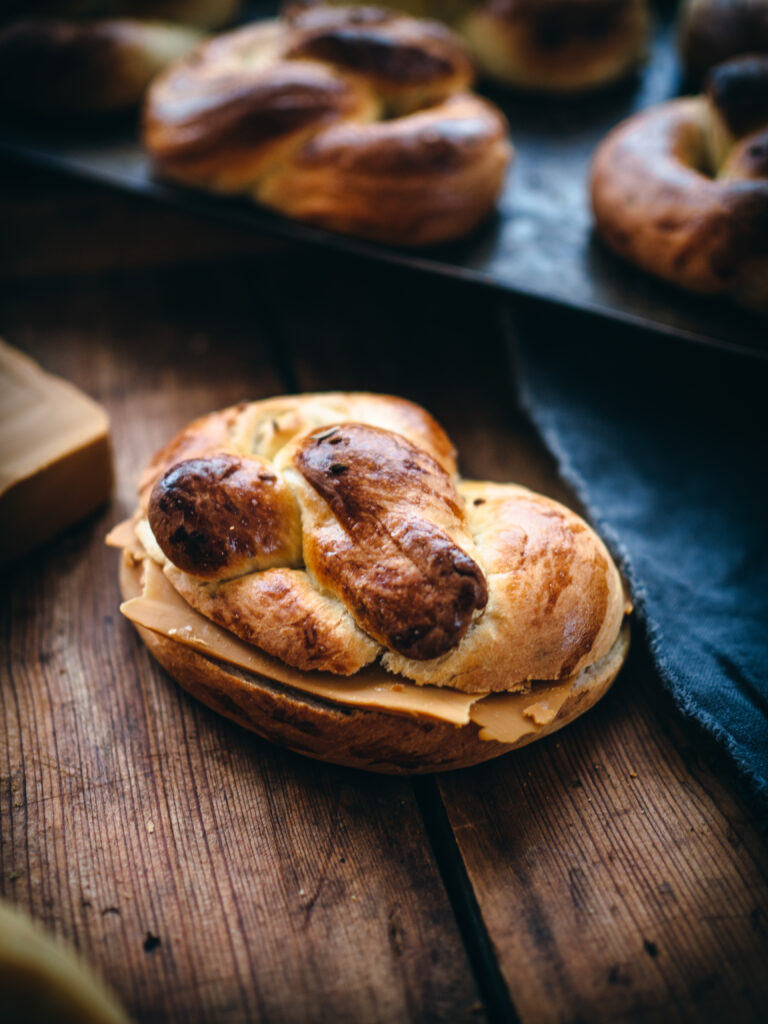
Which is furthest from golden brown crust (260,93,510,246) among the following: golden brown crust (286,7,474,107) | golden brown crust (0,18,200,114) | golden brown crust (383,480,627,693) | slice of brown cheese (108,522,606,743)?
slice of brown cheese (108,522,606,743)

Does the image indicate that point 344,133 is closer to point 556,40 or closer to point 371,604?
point 556,40

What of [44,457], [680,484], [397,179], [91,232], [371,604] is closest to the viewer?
[371,604]

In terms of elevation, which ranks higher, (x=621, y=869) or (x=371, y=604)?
(x=371, y=604)

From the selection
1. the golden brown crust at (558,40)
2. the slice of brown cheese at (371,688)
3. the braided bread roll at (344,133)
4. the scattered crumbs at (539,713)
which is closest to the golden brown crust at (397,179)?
the braided bread roll at (344,133)

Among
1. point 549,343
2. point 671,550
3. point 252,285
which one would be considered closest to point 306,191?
point 252,285

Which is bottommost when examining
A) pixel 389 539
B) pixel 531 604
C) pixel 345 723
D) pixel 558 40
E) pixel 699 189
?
pixel 345 723

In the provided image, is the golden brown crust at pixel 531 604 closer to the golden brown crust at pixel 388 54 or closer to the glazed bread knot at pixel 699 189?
the glazed bread knot at pixel 699 189

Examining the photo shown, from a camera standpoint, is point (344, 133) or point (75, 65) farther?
point (75, 65)

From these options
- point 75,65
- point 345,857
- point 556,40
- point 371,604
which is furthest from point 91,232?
point 345,857

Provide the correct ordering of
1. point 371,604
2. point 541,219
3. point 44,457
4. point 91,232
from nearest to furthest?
point 371,604, point 44,457, point 541,219, point 91,232
